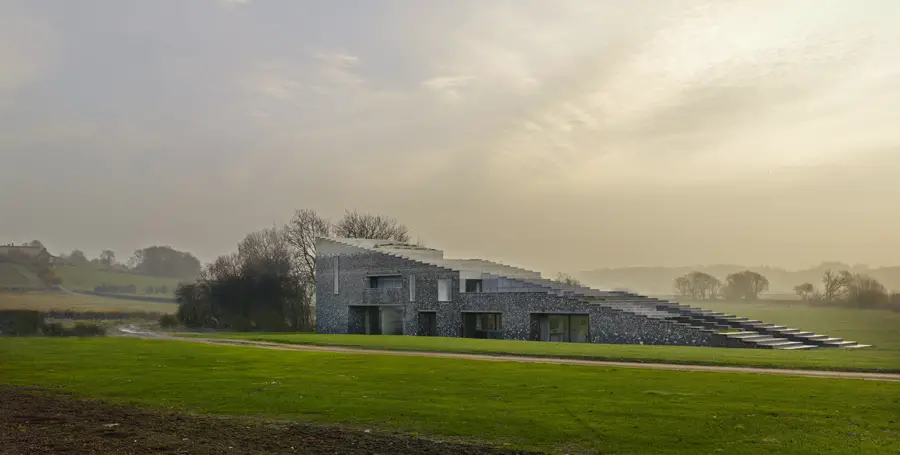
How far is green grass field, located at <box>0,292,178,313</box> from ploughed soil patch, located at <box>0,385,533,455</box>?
15.6 ft

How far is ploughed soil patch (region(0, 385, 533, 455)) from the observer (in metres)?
12.7

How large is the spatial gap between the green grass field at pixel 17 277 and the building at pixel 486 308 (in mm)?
31966

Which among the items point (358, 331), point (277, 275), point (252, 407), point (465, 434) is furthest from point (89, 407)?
point (277, 275)

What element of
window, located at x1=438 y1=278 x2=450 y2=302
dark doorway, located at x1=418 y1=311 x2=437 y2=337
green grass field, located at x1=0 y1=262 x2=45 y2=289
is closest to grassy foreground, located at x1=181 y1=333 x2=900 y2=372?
green grass field, located at x1=0 y1=262 x2=45 y2=289

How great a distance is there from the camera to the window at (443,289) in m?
58.8

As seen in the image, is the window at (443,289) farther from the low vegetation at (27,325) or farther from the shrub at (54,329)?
the low vegetation at (27,325)

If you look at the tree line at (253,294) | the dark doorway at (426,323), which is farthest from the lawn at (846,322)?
the tree line at (253,294)

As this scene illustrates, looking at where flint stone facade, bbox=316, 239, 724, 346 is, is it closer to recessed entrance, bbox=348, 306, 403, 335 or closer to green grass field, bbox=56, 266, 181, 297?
recessed entrance, bbox=348, 306, 403, 335

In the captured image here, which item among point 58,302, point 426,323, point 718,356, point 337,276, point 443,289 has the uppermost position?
point 337,276

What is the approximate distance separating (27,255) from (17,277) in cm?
114

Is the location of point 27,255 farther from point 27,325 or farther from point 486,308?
point 486,308

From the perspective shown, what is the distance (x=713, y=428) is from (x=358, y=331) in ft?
183

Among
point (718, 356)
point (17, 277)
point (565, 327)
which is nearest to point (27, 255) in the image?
point (17, 277)

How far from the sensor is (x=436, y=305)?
2338 inches
